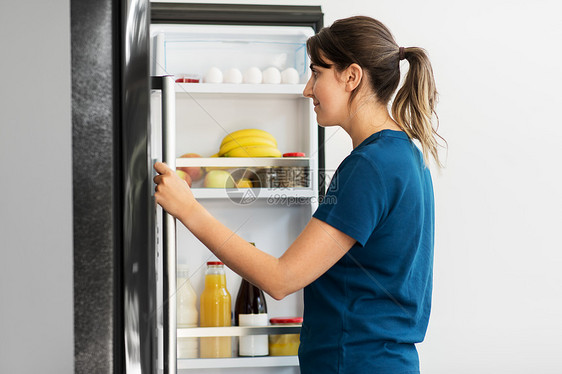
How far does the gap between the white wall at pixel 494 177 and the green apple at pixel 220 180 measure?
0.38m

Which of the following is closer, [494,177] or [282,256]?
[282,256]

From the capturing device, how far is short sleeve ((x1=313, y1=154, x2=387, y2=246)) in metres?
0.84

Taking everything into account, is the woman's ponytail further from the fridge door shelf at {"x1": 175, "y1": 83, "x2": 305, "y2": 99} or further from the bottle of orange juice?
the bottle of orange juice

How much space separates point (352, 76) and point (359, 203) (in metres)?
0.25

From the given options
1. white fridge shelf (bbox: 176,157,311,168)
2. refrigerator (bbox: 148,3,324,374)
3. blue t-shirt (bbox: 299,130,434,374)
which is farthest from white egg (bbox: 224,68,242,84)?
blue t-shirt (bbox: 299,130,434,374)

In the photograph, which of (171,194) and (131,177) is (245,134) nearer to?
(171,194)

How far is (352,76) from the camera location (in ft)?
3.17

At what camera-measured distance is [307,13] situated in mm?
1701

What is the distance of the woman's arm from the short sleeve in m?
0.02

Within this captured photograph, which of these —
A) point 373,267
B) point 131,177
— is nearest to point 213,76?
point 373,267

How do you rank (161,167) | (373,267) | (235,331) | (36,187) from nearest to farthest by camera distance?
(36,187), (161,167), (373,267), (235,331)

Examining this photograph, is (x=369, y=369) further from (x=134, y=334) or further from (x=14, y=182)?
(x=14, y=182)

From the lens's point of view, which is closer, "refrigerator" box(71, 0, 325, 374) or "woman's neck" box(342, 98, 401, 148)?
"refrigerator" box(71, 0, 325, 374)

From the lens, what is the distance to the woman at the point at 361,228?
84 centimetres
